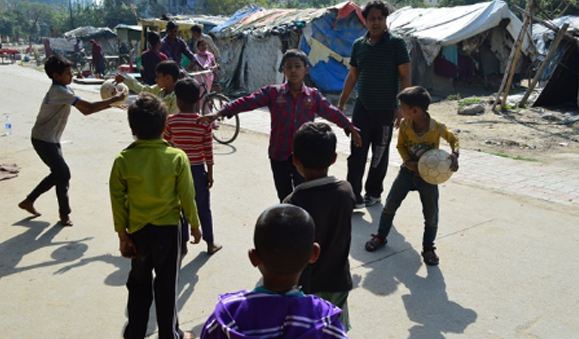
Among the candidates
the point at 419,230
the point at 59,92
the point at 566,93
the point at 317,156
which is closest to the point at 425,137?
the point at 419,230

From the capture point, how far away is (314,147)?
8.14 feet

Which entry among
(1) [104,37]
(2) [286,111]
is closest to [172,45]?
(2) [286,111]

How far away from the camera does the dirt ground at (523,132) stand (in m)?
8.38

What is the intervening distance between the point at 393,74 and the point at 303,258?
4.01 meters

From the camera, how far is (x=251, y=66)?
16516mm

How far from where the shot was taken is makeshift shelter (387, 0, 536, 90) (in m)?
15.6

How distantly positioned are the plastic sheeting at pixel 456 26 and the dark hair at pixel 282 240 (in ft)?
48.7

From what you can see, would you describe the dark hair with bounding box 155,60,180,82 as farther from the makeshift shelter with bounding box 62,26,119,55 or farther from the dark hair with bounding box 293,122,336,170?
the makeshift shelter with bounding box 62,26,119,55

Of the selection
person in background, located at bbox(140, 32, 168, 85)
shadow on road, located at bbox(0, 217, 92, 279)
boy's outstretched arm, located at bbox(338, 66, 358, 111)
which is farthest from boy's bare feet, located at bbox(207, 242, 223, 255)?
person in background, located at bbox(140, 32, 168, 85)

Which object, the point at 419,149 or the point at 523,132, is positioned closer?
the point at 419,149

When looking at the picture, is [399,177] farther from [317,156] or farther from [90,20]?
[90,20]

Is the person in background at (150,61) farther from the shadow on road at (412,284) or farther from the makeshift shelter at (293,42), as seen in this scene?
the makeshift shelter at (293,42)

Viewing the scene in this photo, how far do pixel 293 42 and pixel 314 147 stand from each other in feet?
43.6

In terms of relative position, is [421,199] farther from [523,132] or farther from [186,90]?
[523,132]
